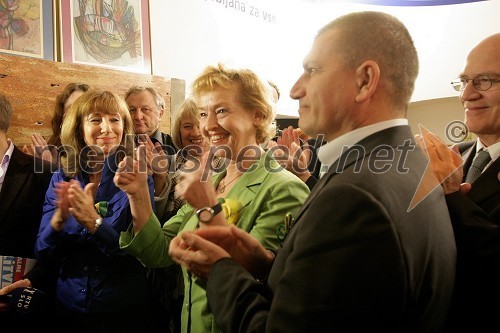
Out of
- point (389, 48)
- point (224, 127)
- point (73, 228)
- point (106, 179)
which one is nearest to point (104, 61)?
point (106, 179)

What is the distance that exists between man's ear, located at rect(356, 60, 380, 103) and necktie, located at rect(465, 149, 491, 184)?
0.74 m

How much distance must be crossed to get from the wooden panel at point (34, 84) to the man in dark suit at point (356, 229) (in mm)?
1889

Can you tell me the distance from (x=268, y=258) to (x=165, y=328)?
1099 millimetres

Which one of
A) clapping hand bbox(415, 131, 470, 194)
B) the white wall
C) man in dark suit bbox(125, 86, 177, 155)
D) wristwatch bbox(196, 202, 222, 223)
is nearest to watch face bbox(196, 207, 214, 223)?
wristwatch bbox(196, 202, 222, 223)

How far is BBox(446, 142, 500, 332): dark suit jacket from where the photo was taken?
41.7 inches

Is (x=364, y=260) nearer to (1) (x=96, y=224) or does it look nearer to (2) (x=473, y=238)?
(2) (x=473, y=238)

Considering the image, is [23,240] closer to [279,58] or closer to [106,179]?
[106,179]

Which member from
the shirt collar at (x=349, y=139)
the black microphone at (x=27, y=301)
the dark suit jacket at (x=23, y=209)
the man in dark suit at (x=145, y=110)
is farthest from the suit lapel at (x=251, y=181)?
the man in dark suit at (x=145, y=110)

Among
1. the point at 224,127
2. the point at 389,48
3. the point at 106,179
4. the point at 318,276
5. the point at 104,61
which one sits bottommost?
the point at 318,276

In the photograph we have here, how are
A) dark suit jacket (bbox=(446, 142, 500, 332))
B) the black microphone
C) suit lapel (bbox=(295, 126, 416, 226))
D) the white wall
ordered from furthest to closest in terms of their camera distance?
the white wall → the black microphone → dark suit jacket (bbox=(446, 142, 500, 332)) → suit lapel (bbox=(295, 126, 416, 226))

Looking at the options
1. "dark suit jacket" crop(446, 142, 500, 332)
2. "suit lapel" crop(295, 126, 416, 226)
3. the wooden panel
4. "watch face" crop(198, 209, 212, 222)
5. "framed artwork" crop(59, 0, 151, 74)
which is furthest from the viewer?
"framed artwork" crop(59, 0, 151, 74)

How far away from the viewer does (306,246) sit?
817 millimetres

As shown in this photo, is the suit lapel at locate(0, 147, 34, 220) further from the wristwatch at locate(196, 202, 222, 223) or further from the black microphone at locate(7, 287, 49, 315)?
the wristwatch at locate(196, 202, 222, 223)

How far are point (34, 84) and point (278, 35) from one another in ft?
8.78
